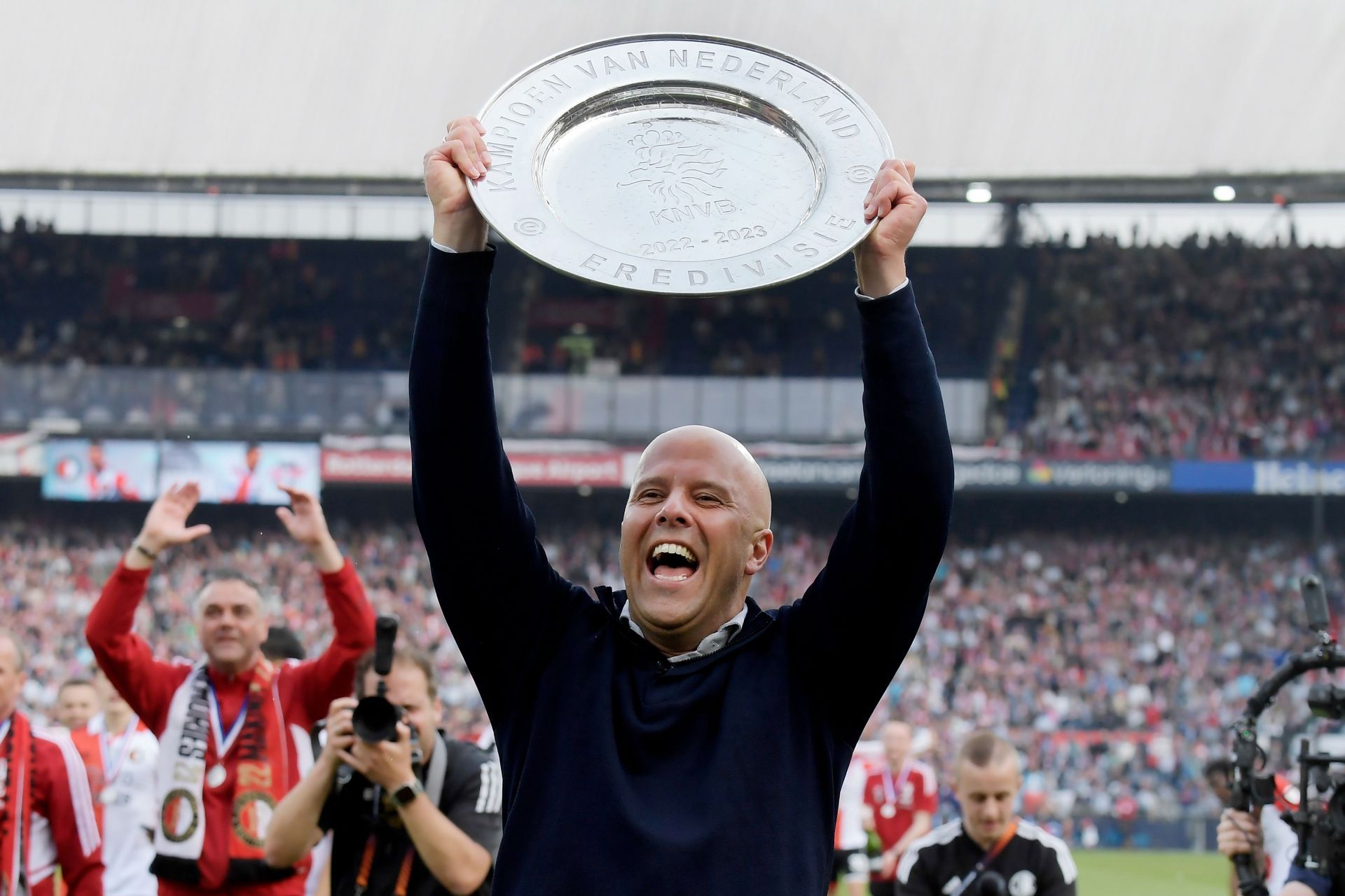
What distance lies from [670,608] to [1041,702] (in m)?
23.2

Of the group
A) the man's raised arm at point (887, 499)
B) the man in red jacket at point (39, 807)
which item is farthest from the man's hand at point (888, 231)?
the man in red jacket at point (39, 807)

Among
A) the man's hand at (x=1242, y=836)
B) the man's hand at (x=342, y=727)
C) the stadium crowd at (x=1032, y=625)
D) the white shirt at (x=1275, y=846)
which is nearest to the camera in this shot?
the man's hand at (x=342, y=727)

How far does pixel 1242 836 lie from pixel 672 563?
2933 millimetres

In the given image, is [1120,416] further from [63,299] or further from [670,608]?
[670,608]

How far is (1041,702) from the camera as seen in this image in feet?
80.2

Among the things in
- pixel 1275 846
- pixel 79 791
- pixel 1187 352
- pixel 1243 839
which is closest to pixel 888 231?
pixel 1243 839

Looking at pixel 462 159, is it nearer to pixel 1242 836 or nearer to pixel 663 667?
pixel 663 667

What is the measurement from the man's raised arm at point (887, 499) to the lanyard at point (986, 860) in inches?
127

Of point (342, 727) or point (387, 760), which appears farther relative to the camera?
point (342, 727)

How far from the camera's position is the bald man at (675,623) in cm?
218

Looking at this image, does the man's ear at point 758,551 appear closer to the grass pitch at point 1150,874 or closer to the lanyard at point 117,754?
the lanyard at point 117,754

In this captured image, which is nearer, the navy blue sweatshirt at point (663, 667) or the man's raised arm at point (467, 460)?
the navy blue sweatshirt at point (663, 667)

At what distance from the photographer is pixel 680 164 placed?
8.60 feet

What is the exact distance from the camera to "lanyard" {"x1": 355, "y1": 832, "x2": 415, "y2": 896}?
3.93m
